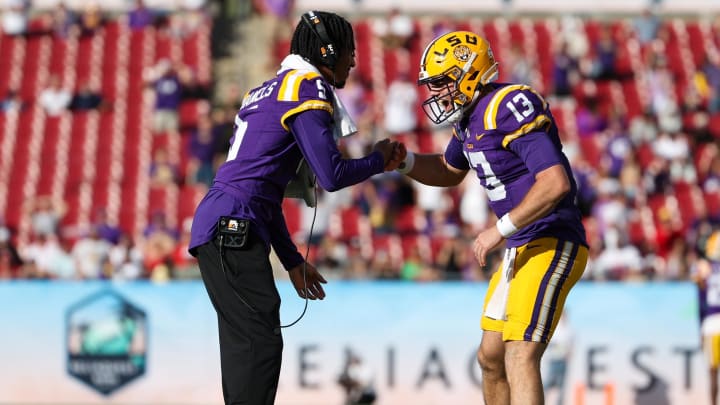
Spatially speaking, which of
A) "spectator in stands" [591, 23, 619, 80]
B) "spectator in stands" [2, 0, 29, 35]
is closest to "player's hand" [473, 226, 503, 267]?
"spectator in stands" [591, 23, 619, 80]

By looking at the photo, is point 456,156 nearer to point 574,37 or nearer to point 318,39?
point 318,39

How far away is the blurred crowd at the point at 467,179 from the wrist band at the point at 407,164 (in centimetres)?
617

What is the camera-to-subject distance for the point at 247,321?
580 centimetres

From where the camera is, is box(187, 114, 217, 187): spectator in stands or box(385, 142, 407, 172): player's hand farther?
box(187, 114, 217, 187): spectator in stands

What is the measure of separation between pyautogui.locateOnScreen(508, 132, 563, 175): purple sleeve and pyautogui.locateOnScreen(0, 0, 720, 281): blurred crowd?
6.92 meters

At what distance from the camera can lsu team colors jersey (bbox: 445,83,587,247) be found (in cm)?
616

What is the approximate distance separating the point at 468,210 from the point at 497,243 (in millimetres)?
10010

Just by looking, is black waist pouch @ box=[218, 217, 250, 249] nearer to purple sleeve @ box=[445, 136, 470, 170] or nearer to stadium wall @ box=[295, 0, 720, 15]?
purple sleeve @ box=[445, 136, 470, 170]

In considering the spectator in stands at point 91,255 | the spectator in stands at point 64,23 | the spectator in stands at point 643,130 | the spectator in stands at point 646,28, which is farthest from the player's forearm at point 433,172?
the spectator in stands at point 64,23

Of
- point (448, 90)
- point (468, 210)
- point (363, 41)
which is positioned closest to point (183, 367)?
point (468, 210)

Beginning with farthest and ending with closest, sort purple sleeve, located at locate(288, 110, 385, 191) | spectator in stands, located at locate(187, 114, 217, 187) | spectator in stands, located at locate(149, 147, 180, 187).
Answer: spectator in stands, located at locate(149, 147, 180, 187)
spectator in stands, located at locate(187, 114, 217, 187)
purple sleeve, located at locate(288, 110, 385, 191)

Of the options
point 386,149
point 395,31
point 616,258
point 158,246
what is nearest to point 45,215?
point 158,246

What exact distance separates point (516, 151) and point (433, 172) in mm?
930

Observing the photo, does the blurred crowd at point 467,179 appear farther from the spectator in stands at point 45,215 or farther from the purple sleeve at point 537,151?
the purple sleeve at point 537,151
